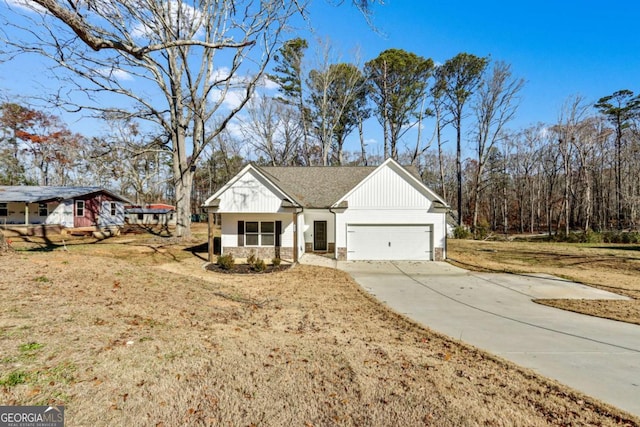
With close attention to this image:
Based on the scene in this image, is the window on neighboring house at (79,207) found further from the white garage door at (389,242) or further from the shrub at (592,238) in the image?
the shrub at (592,238)

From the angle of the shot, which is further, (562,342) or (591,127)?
(591,127)

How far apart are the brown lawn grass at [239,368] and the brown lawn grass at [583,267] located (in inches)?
215

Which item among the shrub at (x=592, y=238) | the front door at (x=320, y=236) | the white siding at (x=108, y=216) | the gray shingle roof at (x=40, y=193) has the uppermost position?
the gray shingle roof at (x=40, y=193)

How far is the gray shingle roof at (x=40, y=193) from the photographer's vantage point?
24.4 m

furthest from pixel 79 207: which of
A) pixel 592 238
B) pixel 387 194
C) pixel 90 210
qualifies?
pixel 592 238

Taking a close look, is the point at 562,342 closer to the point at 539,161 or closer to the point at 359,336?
the point at 359,336

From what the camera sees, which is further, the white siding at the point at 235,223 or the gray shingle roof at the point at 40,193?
the gray shingle roof at the point at 40,193

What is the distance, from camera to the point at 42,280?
6.76m

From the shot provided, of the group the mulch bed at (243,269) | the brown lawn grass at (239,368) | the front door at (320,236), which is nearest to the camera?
the brown lawn grass at (239,368)

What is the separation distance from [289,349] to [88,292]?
4.91 m

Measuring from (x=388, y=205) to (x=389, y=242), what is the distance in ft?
6.60

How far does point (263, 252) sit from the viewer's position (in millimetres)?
15750

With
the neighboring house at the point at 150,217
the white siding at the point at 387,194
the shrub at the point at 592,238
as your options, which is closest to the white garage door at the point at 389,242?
the white siding at the point at 387,194

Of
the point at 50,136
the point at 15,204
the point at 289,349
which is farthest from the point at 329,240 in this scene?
the point at 50,136
